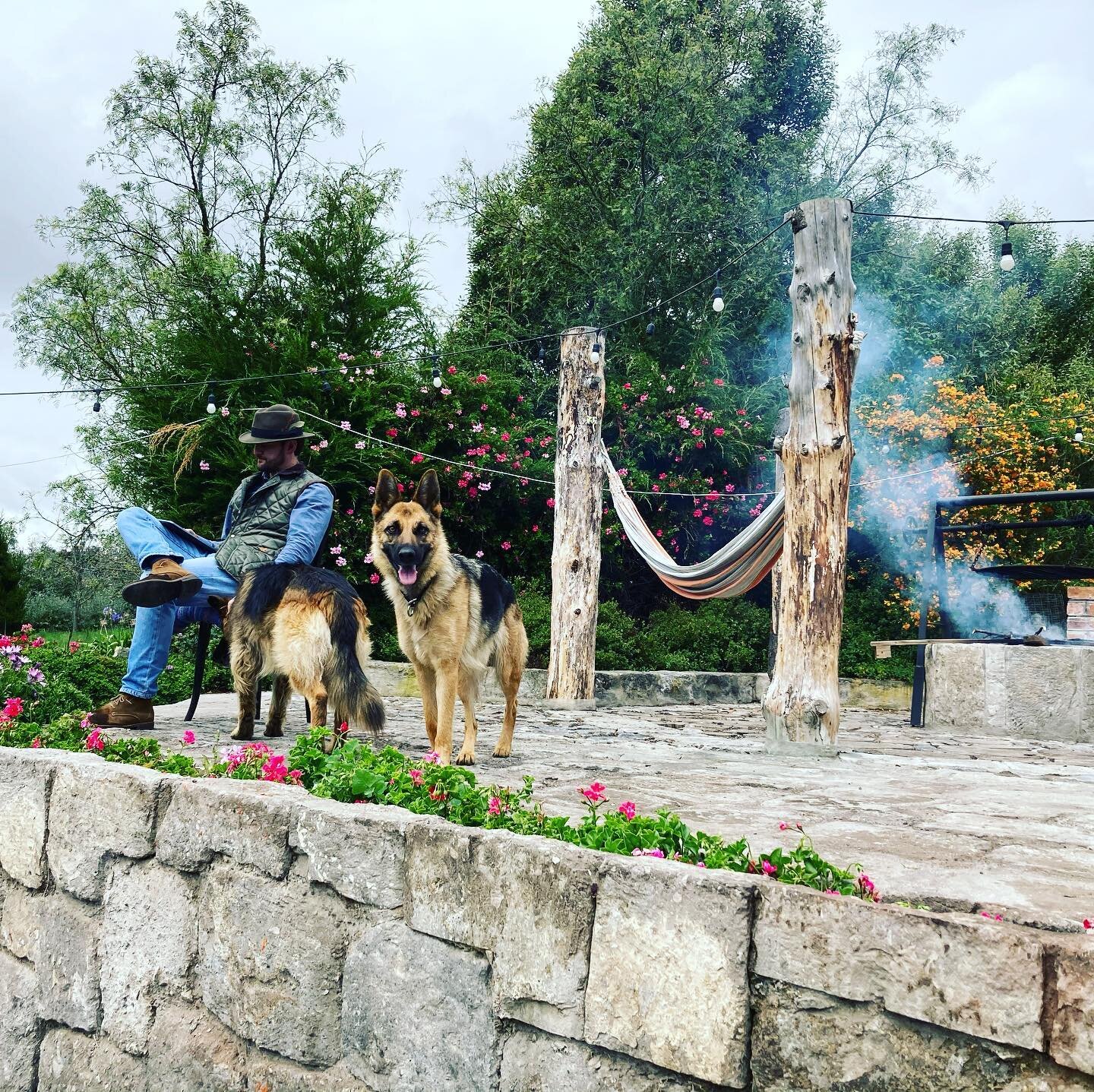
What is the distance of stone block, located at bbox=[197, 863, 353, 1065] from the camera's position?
103 inches

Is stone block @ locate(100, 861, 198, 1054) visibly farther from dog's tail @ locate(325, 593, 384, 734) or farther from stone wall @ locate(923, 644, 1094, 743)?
stone wall @ locate(923, 644, 1094, 743)

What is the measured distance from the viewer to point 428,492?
426 centimetres

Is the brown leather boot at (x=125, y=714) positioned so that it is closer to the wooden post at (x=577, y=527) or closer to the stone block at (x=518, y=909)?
the stone block at (x=518, y=909)

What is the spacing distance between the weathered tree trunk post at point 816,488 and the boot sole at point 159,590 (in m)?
3.00

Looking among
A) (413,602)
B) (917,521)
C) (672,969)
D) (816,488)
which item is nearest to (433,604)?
(413,602)

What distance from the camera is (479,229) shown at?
49.1ft

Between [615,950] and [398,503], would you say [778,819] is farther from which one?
[398,503]

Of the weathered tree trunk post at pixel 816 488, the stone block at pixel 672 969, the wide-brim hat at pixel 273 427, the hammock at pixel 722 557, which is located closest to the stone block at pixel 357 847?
the stone block at pixel 672 969

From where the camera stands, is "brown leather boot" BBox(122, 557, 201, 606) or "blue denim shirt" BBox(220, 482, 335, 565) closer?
"brown leather boot" BBox(122, 557, 201, 606)

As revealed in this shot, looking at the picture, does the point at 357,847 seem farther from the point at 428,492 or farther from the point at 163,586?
the point at 163,586

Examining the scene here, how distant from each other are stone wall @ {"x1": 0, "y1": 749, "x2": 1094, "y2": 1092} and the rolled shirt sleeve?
1463mm

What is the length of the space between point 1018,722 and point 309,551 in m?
5.07

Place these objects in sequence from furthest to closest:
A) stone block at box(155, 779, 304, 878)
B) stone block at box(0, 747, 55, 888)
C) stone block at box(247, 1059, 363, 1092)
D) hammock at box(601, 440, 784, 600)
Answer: hammock at box(601, 440, 784, 600), stone block at box(0, 747, 55, 888), stone block at box(155, 779, 304, 878), stone block at box(247, 1059, 363, 1092)

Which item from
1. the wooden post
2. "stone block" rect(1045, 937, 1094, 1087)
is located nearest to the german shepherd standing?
"stone block" rect(1045, 937, 1094, 1087)
